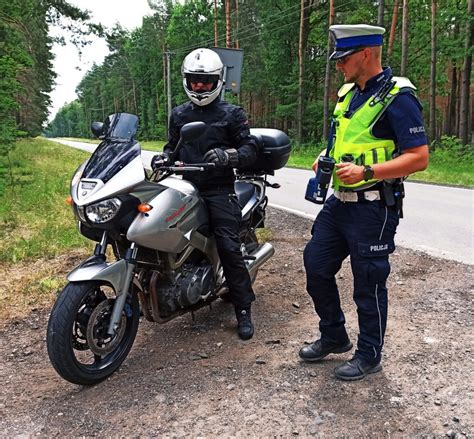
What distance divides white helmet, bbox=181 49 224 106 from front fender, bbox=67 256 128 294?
1315mm

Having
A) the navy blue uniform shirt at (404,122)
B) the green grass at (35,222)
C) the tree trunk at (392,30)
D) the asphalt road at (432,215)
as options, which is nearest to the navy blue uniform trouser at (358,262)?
the navy blue uniform shirt at (404,122)

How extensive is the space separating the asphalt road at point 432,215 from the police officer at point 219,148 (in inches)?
91.2

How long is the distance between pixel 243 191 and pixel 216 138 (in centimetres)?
84

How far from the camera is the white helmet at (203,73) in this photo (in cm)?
337

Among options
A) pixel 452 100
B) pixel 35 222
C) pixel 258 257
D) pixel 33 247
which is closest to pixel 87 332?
pixel 258 257

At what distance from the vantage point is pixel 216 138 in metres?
3.57

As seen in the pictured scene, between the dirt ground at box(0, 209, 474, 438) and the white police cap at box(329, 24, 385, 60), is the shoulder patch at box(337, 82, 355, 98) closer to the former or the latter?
the white police cap at box(329, 24, 385, 60)

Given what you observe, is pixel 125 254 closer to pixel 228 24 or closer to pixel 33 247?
pixel 33 247

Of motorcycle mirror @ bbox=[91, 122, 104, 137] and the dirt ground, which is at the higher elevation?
motorcycle mirror @ bbox=[91, 122, 104, 137]

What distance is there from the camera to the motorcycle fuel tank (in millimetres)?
2943

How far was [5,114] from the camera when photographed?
40.0 ft

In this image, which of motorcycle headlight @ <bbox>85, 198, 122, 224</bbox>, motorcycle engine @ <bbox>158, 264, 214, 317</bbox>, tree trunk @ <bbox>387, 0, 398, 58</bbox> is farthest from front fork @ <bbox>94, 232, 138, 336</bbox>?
tree trunk @ <bbox>387, 0, 398, 58</bbox>

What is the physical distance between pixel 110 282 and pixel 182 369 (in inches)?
31.9

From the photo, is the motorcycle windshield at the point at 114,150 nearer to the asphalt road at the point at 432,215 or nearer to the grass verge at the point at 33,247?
the grass verge at the point at 33,247
